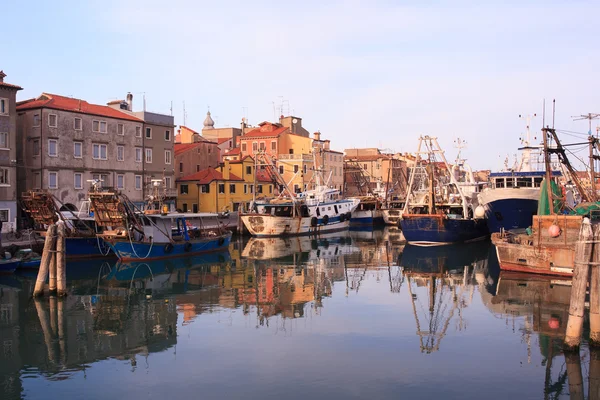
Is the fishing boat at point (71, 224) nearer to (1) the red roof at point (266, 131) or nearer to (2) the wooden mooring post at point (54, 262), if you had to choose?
(2) the wooden mooring post at point (54, 262)

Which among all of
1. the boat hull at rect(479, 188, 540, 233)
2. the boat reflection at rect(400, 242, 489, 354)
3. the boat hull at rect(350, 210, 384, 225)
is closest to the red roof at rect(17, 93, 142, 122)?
the boat reflection at rect(400, 242, 489, 354)

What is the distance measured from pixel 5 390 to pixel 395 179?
108 m

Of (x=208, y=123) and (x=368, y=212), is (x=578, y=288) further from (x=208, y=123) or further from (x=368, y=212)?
(x=208, y=123)

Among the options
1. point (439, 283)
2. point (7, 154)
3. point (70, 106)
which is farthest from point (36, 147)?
point (439, 283)

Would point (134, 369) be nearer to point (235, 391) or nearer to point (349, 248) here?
point (235, 391)

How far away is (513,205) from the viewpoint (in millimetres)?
47781

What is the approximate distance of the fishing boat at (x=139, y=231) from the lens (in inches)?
1474

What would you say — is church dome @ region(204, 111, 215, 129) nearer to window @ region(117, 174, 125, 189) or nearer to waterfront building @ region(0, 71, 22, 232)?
window @ region(117, 174, 125, 189)

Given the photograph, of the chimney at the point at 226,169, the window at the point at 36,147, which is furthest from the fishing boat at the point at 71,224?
the chimney at the point at 226,169

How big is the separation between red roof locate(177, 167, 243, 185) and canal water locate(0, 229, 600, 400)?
31.0m

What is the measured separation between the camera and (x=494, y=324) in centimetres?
2175

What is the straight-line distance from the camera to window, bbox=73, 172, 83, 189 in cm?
5282

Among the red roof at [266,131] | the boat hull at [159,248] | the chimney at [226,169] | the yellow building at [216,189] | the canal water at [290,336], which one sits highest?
the red roof at [266,131]

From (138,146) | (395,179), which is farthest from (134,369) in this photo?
(395,179)
